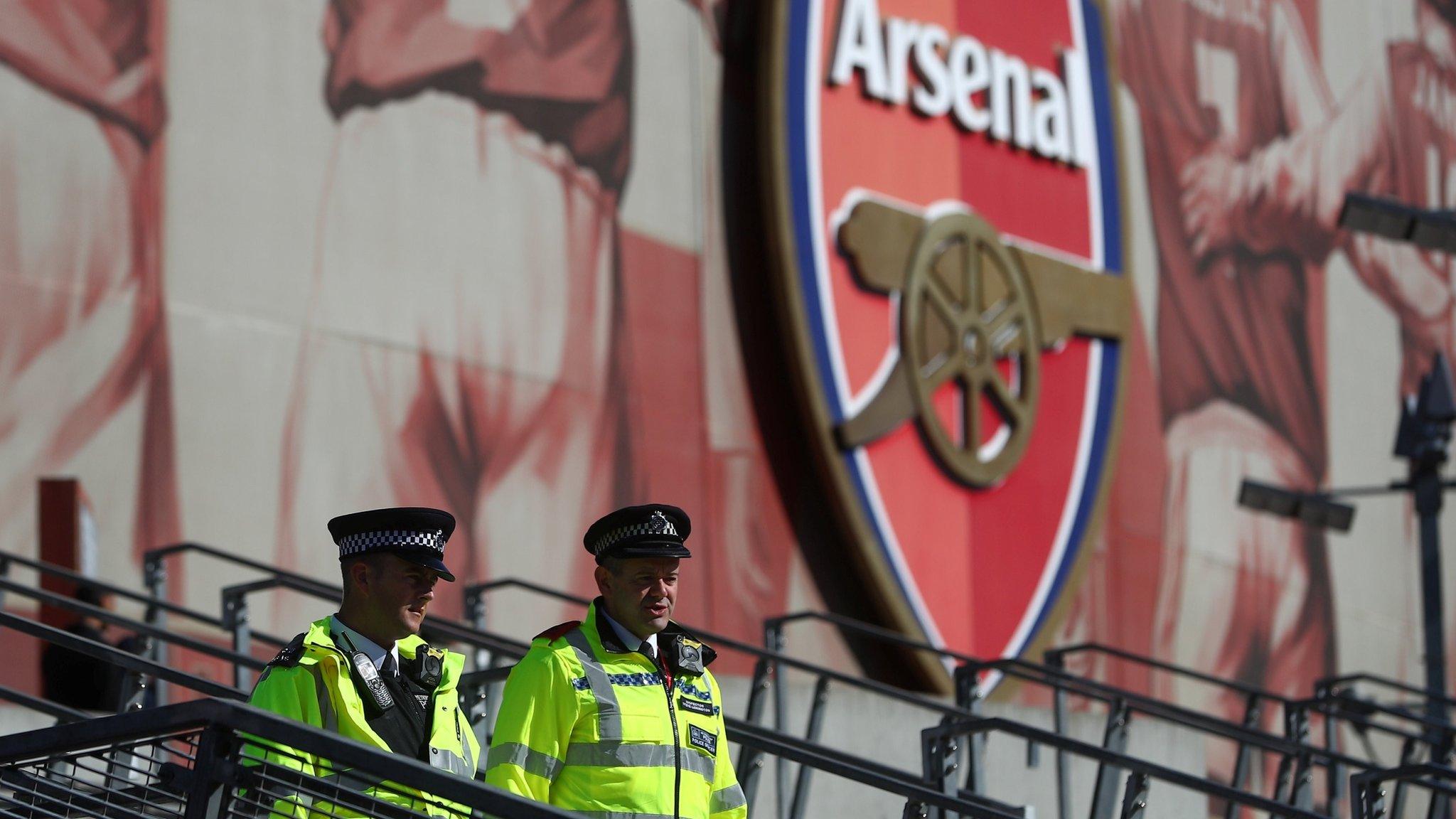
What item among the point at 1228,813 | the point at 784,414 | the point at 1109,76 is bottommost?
the point at 1228,813

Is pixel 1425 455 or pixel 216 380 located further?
pixel 1425 455

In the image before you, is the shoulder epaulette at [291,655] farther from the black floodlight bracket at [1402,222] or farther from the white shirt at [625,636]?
the black floodlight bracket at [1402,222]

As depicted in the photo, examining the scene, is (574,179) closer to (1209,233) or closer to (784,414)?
(784,414)

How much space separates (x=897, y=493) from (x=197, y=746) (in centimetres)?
1030

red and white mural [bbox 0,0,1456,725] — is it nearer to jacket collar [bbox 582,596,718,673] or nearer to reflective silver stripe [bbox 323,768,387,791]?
jacket collar [bbox 582,596,718,673]

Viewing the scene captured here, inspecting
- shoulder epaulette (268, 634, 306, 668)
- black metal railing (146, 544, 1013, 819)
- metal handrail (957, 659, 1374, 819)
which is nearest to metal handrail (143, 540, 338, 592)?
black metal railing (146, 544, 1013, 819)

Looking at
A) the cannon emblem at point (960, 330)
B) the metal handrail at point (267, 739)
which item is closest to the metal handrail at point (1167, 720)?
the cannon emblem at point (960, 330)

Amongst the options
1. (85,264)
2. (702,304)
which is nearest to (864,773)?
(85,264)

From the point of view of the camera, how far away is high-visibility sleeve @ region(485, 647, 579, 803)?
4664 millimetres

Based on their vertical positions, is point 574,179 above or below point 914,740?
above

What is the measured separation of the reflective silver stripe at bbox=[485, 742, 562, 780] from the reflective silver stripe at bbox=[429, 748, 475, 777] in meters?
0.15

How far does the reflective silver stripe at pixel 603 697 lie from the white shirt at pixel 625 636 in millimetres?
83

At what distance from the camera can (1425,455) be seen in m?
14.2

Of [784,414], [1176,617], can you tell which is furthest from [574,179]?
[1176,617]
